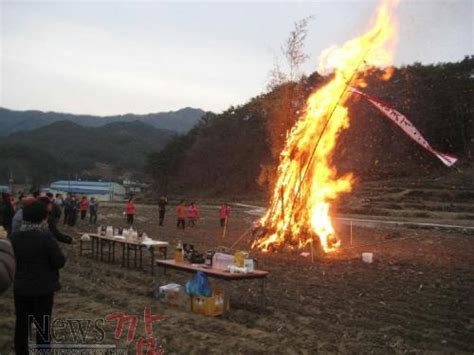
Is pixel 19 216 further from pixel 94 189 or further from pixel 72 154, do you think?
pixel 72 154

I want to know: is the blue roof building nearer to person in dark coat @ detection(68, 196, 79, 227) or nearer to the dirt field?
person in dark coat @ detection(68, 196, 79, 227)

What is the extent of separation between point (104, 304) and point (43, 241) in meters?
4.37

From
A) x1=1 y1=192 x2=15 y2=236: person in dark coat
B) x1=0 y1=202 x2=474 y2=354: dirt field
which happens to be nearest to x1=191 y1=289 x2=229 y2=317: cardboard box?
x1=0 y1=202 x2=474 y2=354: dirt field

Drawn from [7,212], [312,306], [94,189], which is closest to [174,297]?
[312,306]

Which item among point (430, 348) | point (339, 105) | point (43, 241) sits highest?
point (339, 105)

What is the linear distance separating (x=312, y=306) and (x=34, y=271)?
5.99 meters

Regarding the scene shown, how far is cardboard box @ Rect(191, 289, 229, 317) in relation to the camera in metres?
9.88

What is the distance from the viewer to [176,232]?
2664cm

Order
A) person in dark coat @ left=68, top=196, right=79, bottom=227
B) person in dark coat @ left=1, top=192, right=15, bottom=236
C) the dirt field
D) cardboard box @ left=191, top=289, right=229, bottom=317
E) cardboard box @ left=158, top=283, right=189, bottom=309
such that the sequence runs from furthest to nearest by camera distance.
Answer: person in dark coat @ left=68, top=196, right=79, bottom=227
person in dark coat @ left=1, top=192, right=15, bottom=236
cardboard box @ left=158, top=283, right=189, bottom=309
cardboard box @ left=191, top=289, right=229, bottom=317
the dirt field

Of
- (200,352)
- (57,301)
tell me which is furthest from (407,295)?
(57,301)

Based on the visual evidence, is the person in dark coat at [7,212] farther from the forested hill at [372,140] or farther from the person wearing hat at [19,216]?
the forested hill at [372,140]

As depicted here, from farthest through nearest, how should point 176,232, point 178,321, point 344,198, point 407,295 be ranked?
point 344,198
point 176,232
point 407,295
point 178,321

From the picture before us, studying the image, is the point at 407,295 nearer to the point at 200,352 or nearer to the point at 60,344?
the point at 200,352

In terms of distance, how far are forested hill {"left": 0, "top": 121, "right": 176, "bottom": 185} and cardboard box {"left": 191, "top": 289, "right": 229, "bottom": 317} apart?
102291 mm
